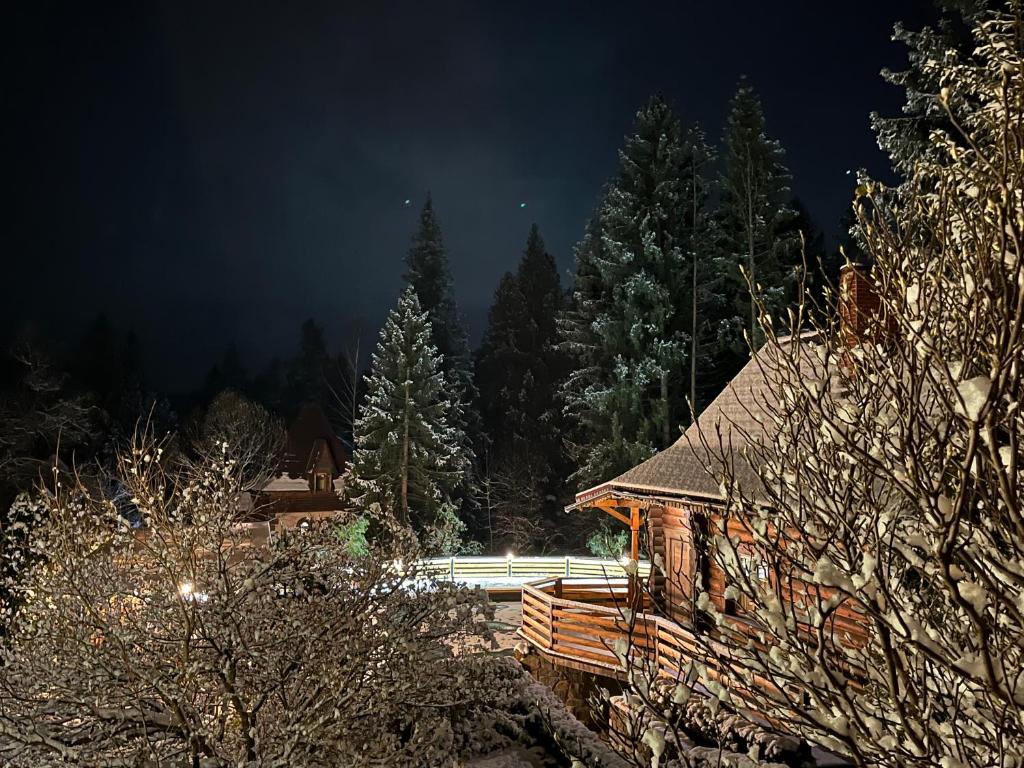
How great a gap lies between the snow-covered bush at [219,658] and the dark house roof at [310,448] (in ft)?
79.1

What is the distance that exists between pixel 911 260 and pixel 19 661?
8.81 meters

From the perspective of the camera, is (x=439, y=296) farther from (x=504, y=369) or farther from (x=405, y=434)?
(x=405, y=434)

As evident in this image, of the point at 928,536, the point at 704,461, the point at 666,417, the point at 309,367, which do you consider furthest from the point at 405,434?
the point at 309,367

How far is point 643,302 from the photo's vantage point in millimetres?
23766

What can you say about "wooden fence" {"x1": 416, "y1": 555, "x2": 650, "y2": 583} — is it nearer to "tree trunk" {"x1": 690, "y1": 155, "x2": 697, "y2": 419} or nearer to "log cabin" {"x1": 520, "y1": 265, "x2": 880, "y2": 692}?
"tree trunk" {"x1": 690, "y1": 155, "x2": 697, "y2": 419}

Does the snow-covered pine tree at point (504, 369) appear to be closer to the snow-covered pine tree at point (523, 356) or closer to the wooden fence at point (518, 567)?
the snow-covered pine tree at point (523, 356)

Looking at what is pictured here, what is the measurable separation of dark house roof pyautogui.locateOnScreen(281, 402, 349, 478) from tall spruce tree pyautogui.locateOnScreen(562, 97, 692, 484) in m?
13.8

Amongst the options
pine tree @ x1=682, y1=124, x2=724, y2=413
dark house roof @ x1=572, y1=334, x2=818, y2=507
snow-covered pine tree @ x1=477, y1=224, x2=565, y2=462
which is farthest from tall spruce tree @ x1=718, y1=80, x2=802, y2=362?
snow-covered pine tree @ x1=477, y1=224, x2=565, y2=462

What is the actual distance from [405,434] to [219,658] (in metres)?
19.2

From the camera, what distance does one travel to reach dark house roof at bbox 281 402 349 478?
32219 millimetres

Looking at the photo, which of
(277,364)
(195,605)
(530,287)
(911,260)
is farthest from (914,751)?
(277,364)

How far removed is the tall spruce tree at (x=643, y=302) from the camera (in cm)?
2292

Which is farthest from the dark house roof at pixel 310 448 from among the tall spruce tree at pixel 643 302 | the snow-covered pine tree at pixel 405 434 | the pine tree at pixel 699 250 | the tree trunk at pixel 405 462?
the pine tree at pixel 699 250

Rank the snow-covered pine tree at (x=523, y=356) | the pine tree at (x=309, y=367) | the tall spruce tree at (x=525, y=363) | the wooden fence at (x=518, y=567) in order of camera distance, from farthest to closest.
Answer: the pine tree at (x=309, y=367)
the snow-covered pine tree at (x=523, y=356)
the tall spruce tree at (x=525, y=363)
the wooden fence at (x=518, y=567)
